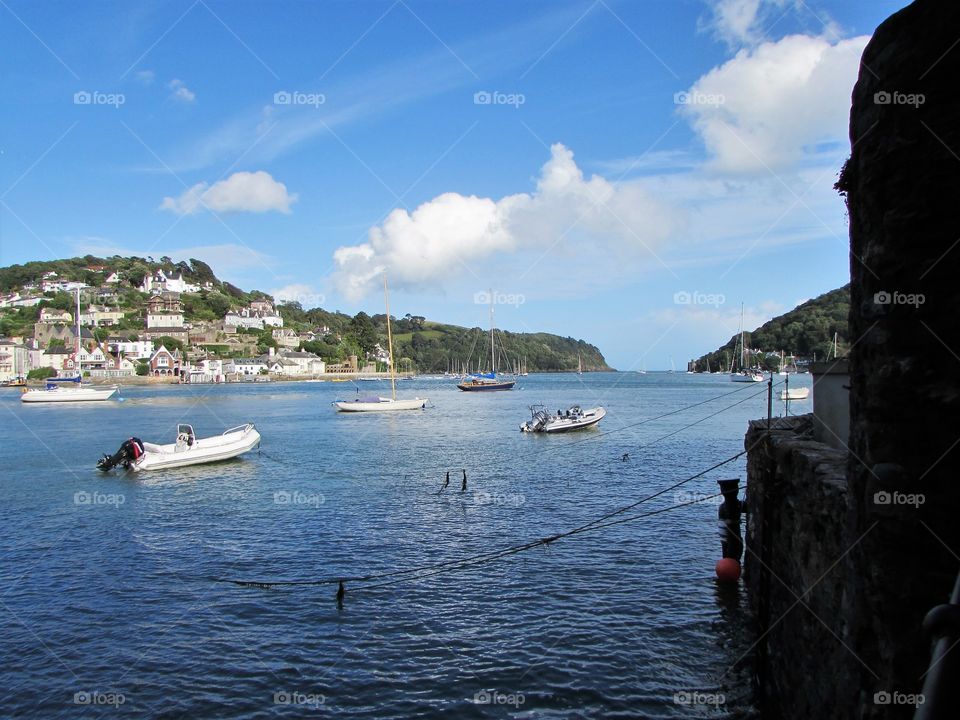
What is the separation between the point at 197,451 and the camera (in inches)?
1465

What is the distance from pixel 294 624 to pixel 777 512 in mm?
9926

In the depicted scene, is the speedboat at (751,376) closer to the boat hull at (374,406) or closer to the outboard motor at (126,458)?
the boat hull at (374,406)

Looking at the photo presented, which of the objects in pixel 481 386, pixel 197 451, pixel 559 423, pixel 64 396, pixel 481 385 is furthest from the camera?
pixel 481 385

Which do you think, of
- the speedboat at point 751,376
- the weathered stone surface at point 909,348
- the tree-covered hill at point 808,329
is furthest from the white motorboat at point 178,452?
the speedboat at point 751,376

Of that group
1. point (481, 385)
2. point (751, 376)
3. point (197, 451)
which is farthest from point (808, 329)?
point (197, 451)

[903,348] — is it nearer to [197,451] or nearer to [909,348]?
[909,348]

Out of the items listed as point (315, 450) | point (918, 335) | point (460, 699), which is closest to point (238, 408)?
point (315, 450)

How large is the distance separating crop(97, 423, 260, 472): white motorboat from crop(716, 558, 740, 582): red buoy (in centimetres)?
2984

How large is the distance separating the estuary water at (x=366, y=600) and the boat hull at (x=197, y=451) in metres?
2.47

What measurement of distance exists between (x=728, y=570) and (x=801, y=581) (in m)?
6.90

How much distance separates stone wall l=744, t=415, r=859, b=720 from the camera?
7.08 m

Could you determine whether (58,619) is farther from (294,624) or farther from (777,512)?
(777,512)

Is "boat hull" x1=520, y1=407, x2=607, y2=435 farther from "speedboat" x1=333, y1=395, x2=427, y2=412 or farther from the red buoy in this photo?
the red buoy

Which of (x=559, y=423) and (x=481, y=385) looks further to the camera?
(x=481, y=385)
